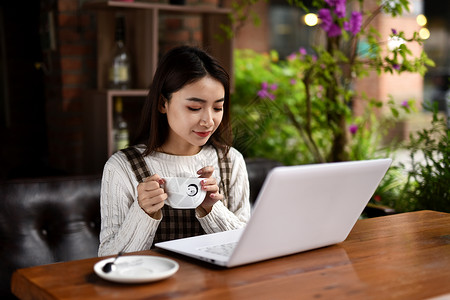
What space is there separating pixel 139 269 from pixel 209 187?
36 centimetres

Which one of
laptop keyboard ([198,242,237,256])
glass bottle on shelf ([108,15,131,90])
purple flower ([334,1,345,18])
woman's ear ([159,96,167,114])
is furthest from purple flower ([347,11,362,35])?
laptop keyboard ([198,242,237,256])

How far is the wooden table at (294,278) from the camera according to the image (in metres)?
1.14

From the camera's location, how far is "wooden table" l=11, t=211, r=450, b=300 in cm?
114

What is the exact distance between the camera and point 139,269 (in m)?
1.25

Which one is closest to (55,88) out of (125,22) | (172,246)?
(125,22)

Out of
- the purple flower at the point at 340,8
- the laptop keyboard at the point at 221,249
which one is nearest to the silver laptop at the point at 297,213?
the laptop keyboard at the point at 221,249

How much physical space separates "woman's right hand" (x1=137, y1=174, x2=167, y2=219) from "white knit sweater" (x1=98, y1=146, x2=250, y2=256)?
0.37 feet

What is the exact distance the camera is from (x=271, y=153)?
4059 millimetres

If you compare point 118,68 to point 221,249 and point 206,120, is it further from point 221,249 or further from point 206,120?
point 221,249

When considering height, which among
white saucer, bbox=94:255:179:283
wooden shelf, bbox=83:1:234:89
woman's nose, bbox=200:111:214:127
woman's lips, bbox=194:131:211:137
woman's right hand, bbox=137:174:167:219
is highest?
wooden shelf, bbox=83:1:234:89

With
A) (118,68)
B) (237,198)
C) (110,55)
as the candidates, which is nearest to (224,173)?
(237,198)

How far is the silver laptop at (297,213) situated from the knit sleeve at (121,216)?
247mm

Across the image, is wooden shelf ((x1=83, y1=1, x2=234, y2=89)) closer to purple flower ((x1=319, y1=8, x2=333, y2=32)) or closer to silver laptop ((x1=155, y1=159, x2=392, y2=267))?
purple flower ((x1=319, y1=8, x2=333, y2=32))

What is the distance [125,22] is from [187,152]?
1532 mm
